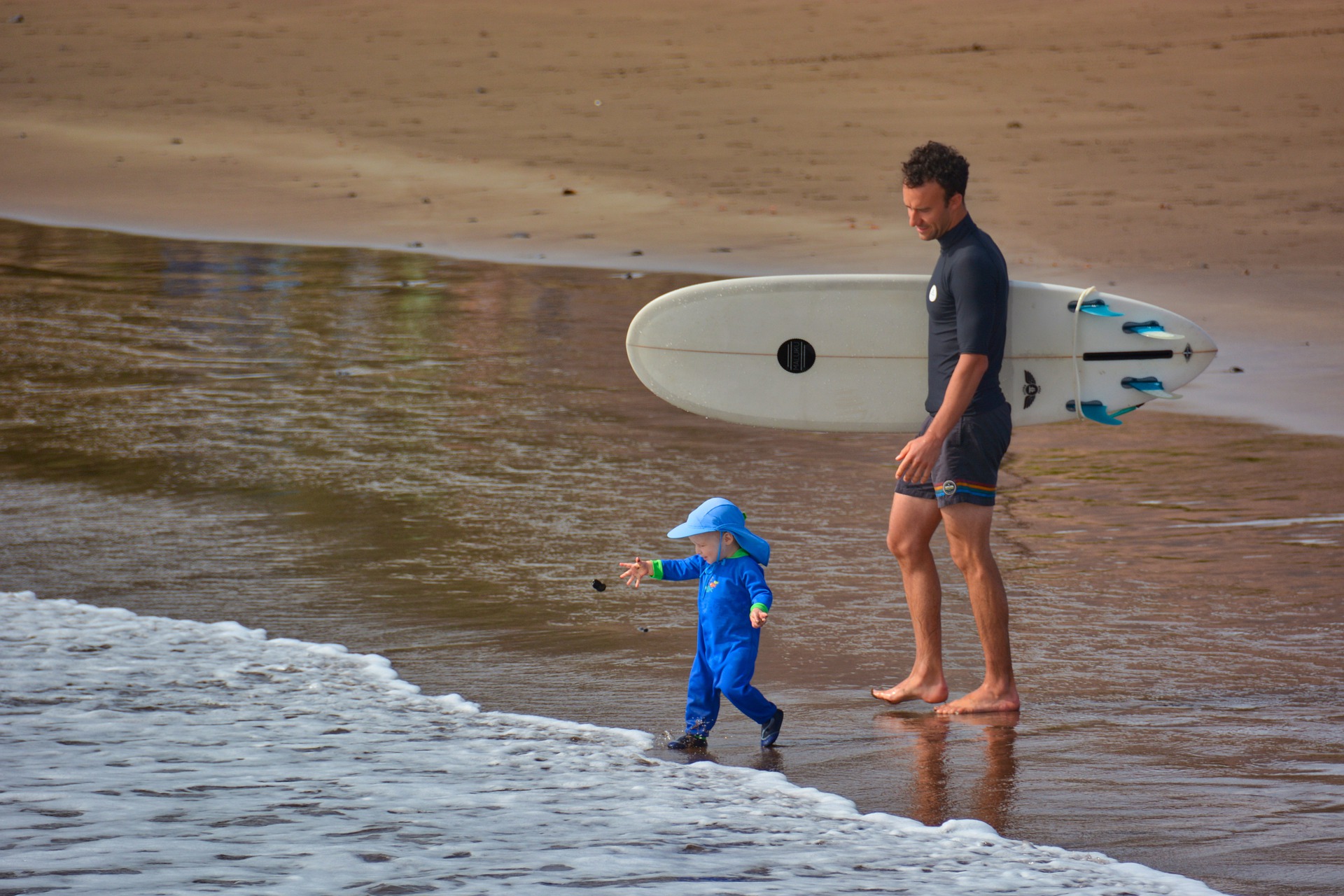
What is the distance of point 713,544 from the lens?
14.5 feet

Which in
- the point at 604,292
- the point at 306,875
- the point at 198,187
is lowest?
the point at 306,875

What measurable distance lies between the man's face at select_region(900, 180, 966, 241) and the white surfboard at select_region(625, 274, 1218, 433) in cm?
81

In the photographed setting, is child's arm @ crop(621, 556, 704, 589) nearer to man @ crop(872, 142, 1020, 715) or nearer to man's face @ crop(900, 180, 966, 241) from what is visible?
man @ crop(872, 142, 1020, 715)

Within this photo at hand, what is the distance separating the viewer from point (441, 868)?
11.9ft

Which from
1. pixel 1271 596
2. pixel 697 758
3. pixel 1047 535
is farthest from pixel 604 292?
pixel 697 758

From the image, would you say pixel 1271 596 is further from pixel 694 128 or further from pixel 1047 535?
pixel 694 128

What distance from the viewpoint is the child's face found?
174 inches

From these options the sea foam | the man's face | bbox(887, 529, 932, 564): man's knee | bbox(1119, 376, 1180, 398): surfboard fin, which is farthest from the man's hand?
bbox(1119, 376, 1180, 398): surfboard fin

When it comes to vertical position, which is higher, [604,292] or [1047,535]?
[604,292]

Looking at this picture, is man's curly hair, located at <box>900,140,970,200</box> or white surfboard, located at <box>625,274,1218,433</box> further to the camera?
white surfboard, located at <box>625,274,1218,433</box>

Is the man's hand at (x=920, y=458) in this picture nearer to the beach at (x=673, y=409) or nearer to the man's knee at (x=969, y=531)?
the man's knee at (x=969, y=531)

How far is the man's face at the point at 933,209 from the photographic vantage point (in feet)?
14.6

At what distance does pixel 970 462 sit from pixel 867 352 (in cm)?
105

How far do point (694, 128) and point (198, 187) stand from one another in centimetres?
657
